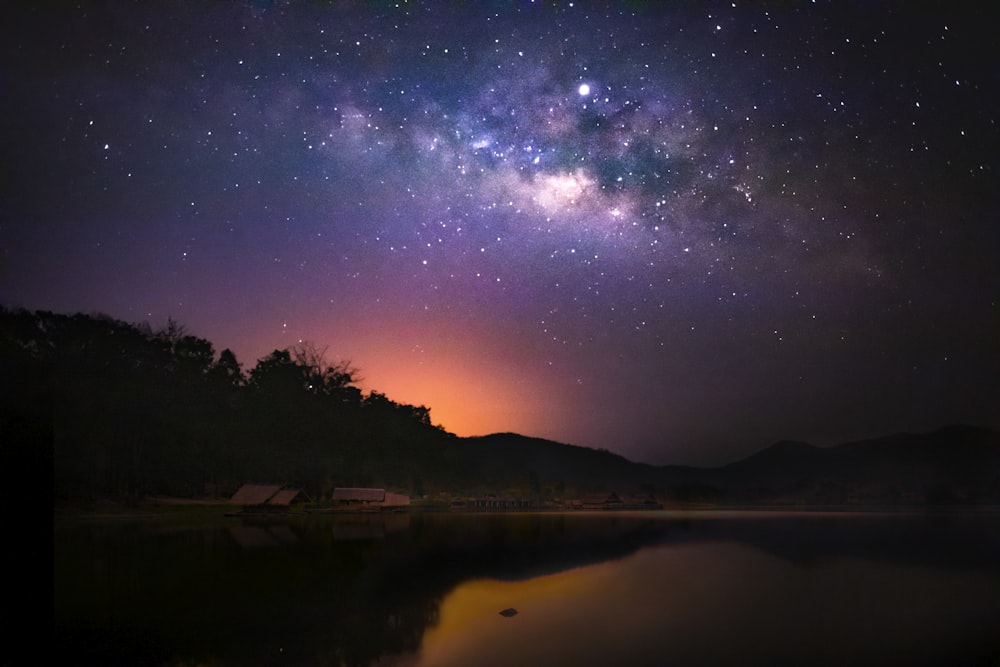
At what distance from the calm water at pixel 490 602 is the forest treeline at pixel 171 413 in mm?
10310

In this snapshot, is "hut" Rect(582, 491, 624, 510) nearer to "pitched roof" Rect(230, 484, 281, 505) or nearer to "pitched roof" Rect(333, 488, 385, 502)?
"pitched roof" Rect(333, 488, 385, 502)

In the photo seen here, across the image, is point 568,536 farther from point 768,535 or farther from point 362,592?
point 362,592

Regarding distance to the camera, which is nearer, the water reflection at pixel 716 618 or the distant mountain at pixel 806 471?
the water reflection at pixel 716 618

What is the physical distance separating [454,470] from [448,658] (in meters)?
81.2

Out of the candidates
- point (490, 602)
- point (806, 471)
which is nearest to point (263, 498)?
point (490, 602)

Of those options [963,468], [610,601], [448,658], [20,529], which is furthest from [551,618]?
[963,468]

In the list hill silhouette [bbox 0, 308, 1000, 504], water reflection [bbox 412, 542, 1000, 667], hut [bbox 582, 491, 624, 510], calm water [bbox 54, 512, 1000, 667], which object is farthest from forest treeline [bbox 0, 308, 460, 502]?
hut [bbox 582, 491, 624, 510]

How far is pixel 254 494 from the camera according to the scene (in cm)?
5334

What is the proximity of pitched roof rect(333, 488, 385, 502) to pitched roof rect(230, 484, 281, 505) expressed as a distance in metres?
9.92

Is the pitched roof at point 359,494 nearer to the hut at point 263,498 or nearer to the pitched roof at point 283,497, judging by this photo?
the pitched roof at point 283,497

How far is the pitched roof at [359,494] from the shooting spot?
64.1 metres

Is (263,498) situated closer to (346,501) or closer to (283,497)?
(283,497)

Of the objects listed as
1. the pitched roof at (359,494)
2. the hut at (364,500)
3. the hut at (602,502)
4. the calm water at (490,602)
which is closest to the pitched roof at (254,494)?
the hut at (364,500)

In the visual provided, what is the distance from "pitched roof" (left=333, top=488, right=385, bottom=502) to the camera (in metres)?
64.1
